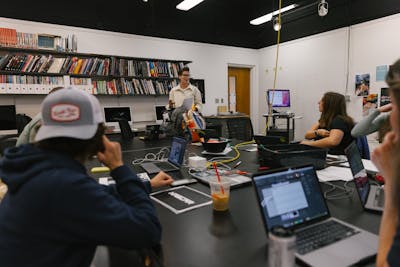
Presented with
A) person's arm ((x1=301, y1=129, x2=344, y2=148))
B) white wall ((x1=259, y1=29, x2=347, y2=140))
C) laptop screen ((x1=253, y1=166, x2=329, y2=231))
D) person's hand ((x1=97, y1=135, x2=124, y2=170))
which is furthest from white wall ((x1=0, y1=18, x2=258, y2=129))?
laptop screen ((x1=253, y1=166, x2=329, y2=231))

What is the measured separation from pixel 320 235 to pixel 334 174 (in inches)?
32.6

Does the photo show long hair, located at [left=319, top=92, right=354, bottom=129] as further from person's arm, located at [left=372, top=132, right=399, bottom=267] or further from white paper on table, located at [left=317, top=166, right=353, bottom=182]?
person's arm, located at [left=372, top=132, right=399, bottom=267]

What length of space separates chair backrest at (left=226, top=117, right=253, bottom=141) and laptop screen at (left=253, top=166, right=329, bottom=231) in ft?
10.0

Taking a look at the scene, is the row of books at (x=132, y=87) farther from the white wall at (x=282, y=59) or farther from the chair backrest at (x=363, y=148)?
the chair backrest at (x=363, y=148)

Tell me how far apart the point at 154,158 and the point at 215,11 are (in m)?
5.05

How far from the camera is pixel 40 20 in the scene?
4492 mm

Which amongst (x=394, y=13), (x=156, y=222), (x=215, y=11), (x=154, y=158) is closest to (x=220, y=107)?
(x=215, y=11)

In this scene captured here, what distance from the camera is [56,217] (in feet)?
2.36

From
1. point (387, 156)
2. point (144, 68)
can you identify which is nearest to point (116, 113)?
point (144, 68)

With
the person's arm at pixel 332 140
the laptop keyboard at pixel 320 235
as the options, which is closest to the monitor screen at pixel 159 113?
the person's arm at pixel 332 140

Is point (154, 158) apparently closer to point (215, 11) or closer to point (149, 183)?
point (149, 183)

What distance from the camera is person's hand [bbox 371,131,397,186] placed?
30.5 inches

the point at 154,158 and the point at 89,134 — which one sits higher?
the point at 89,134

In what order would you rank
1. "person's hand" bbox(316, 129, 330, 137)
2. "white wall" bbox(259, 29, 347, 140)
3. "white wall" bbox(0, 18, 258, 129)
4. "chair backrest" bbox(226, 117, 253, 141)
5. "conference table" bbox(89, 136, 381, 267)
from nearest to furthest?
1. "conference table" bbox(89, 136, 381, 267)
2. "person's hand" bbox(316, 129, 330, 137)
3. "chair backrest" bbox(226, 117, 253, 141)
4. "white wall" bbox(0, 18, 258, 129)
5. "white wall" bbox(259, 29, 347, 140)
